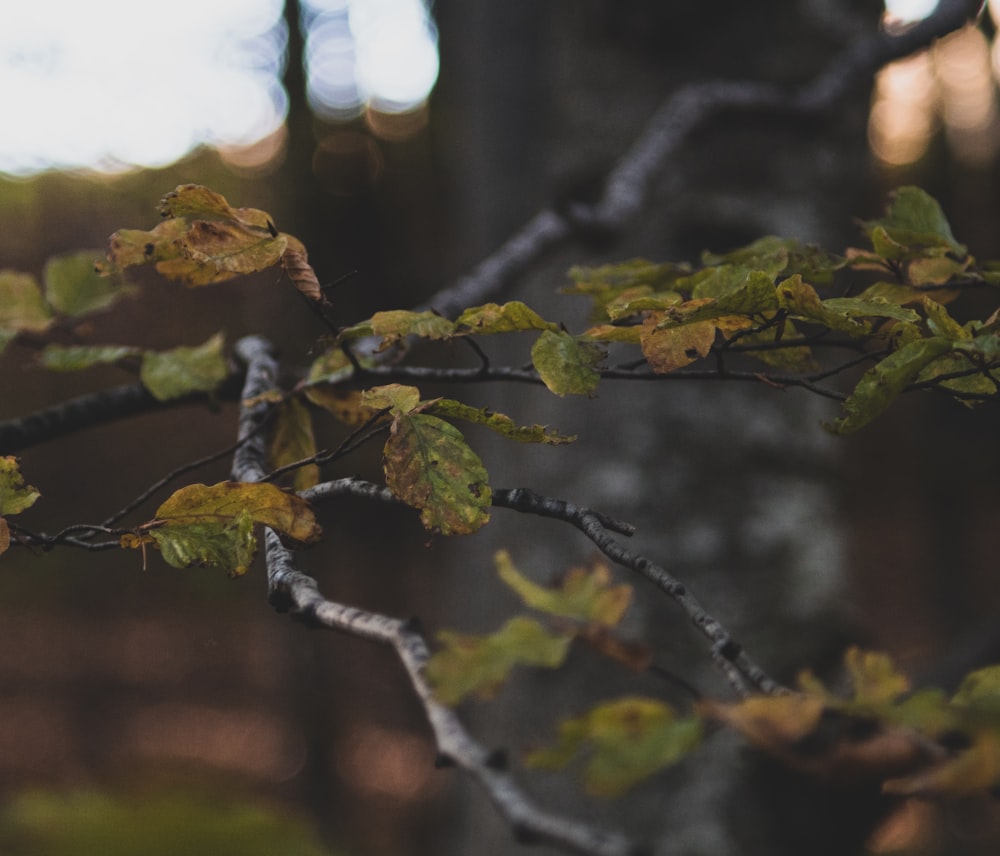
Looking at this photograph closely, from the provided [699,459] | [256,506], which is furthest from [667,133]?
[256,506]

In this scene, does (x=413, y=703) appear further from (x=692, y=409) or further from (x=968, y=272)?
(x=968, y=272)

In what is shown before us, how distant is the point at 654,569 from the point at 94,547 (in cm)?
36

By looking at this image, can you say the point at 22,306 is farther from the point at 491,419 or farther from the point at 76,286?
the point at 491,419

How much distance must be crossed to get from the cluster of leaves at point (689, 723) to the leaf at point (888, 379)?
179 millimetres

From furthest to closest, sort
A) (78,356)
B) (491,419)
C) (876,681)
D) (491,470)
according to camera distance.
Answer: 1. (491,470)
2. (78,356)
3. (491,419)
4. (876,681)

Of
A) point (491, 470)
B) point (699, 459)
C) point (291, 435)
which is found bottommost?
point (491, 470)

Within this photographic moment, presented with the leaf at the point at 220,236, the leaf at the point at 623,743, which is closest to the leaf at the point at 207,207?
the leaf at the point at 220,236

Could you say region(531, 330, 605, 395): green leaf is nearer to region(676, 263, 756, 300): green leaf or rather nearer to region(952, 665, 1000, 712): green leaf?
region(676, 263, 756, 300): green leaf

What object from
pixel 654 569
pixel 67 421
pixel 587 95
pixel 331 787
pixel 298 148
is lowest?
pixel 331 787

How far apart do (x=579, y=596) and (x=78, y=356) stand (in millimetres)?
721

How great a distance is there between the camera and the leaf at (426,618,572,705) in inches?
12.5

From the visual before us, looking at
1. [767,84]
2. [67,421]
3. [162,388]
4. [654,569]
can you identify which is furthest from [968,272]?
[767,84]

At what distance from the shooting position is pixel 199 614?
8344 mm

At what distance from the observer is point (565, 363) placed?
20.5 inches
